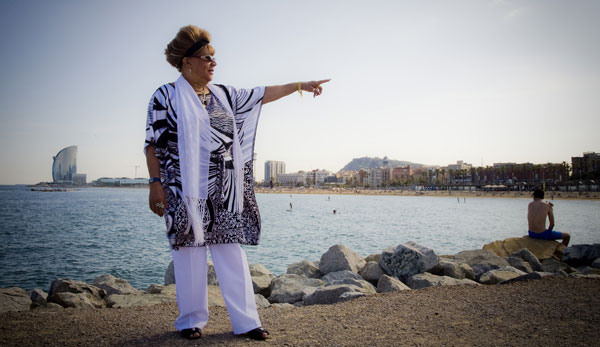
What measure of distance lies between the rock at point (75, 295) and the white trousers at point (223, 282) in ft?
10.7

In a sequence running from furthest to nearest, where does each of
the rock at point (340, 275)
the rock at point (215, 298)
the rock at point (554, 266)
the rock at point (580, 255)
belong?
the rock at point (580, 255) → the rock at point (554, 266) → the rock at point (340, 275) → the rock at point (215, 298)

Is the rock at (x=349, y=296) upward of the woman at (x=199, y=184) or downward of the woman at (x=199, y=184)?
downward

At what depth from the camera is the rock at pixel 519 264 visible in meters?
7.63

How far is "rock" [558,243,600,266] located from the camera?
28.0 ft

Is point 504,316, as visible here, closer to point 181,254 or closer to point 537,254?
point 181,254

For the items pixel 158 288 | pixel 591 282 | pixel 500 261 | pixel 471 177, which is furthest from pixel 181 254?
pixel 471 177

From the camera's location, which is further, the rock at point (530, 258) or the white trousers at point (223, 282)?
the rock at point (530, 258)

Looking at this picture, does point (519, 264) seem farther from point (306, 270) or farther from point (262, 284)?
point (262, 284)

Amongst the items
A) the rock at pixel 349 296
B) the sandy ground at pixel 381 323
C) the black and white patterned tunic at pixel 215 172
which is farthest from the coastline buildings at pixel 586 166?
the black and white patterned tunic at pixel 215 172

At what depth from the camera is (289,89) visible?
328 cm

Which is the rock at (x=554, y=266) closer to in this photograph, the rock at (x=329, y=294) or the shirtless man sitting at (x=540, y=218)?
the shirtless man sitting at (x=540, y=218)

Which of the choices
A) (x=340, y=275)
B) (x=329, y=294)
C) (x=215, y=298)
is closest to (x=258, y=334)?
(x=329, y=294)

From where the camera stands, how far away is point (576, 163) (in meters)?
108

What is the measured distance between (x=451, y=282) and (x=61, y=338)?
16.8 ft
